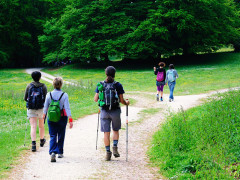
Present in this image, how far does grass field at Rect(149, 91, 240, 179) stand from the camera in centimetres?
532

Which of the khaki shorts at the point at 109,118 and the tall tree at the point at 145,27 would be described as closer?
the khaki shorts at the point at 109,118

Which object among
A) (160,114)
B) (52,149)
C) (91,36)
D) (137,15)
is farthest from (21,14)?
(52,149)

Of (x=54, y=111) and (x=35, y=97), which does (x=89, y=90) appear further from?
(x=54, y=111)

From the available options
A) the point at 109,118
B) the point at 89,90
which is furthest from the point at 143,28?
the point at 109,118

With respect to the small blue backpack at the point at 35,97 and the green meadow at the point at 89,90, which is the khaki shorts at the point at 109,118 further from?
the small blue backpack at the point at 35,97

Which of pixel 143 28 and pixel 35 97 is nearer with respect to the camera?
pixel 35 97

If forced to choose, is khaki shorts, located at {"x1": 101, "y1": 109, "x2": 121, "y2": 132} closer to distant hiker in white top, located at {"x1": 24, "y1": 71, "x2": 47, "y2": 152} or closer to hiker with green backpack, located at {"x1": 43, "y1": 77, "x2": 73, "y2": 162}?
hiker with green backpack, located at {"x1": 43, "y1": 77, "x2": 73, "y2": 162}

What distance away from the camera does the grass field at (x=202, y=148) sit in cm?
532

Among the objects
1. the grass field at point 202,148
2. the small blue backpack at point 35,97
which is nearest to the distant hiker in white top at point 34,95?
the small blue backpack at point 35,97

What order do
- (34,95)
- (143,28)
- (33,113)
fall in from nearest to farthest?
(34,95), (33,113), (143,28)

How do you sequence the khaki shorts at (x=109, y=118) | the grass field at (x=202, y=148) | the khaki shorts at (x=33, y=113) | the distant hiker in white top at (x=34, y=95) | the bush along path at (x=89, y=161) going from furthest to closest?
the khaki shorts at (x=33, y=113)
the distant hiker in white top at (x=34, y=95)
the khaki shorts at (x=109, y=118)
the bush along path at (x=89, y=161)
the grass field at (x=202, y=148)

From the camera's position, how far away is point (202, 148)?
6.48 meters

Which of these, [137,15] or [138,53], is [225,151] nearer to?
[138,53]

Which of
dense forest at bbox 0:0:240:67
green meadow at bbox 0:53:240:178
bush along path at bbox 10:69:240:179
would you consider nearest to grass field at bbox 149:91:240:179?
green meadow at bbox 0:53:240:178
